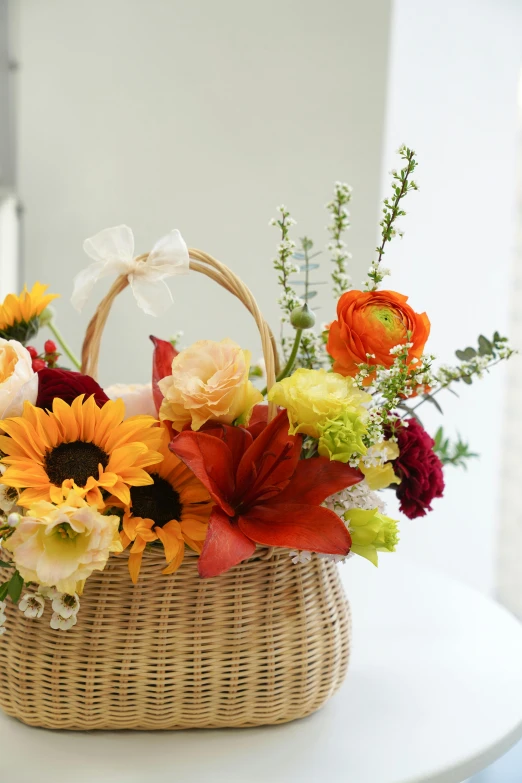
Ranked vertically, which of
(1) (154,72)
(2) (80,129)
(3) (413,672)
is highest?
(1) (154,72)

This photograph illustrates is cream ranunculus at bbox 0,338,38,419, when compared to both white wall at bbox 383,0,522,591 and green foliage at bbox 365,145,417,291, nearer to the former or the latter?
green foliage at bbox 365,145,417,291

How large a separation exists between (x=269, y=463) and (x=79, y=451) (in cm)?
15

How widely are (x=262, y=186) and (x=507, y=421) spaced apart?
0.88 metres

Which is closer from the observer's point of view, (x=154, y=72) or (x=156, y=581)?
(x=156, y=581)

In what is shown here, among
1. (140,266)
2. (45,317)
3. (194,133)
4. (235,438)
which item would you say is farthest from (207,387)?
(194,133)

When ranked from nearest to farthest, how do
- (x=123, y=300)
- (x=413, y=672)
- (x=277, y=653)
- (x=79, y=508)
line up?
(x=79, y=508)
(x=277, y=653)
(x=413, y=672)
(x=123, y=300)

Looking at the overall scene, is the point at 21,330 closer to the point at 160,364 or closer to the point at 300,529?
the point at 160,364

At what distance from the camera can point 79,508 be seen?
0.55 m

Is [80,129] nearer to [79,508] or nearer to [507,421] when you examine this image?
[507,421]

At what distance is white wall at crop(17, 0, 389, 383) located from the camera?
4.98ft

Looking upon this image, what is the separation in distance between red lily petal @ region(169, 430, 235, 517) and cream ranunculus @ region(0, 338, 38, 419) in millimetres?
134

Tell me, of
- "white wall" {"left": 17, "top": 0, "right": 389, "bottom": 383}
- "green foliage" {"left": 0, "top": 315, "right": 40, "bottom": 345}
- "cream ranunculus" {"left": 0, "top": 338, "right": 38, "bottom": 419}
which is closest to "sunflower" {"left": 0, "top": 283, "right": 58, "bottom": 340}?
"green foliage" {"left": 0, "top": 315, "right": 40, "bottom": 345}

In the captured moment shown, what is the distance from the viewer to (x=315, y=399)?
1.99 ft

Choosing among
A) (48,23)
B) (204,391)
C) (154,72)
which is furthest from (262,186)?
(204,391)
